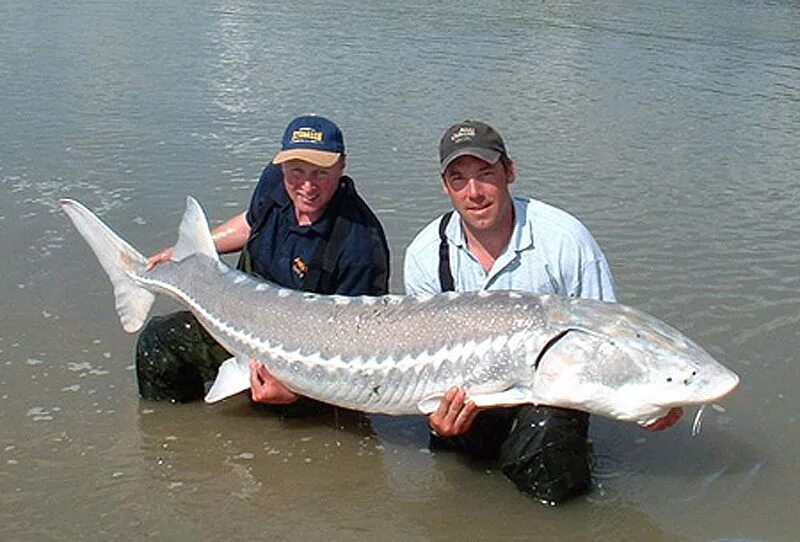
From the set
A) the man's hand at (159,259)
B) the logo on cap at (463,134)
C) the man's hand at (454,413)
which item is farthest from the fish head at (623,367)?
the man's hand at (159,259)

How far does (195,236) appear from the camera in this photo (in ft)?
14.3

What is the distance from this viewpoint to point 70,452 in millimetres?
4055

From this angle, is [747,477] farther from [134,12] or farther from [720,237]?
[134,12]

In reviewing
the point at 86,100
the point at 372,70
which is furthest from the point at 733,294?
the point at 372,70

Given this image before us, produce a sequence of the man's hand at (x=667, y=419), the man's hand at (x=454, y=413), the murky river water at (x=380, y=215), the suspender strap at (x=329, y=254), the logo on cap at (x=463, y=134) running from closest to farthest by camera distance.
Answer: the man's hand at (x=667, y=419), the man's hand at (x=454, y=413), the logo on cap at (x=463, y=134), the murky river water at (x=380, y=215), the suspender strap at (x=329, y=254)

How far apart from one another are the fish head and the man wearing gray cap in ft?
0.93

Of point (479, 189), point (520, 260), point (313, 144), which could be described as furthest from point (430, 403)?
point (313, 144)

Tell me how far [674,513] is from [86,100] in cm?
819

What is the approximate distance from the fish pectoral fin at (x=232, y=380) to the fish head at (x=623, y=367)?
1245 mm

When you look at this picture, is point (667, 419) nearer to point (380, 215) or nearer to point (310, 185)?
point (310, 185)

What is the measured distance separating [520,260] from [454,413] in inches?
23.5

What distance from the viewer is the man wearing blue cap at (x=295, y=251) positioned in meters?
4.09

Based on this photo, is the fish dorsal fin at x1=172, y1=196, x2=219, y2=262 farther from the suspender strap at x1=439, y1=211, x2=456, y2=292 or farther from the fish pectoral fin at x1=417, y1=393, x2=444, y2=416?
the fish pectoral fin at x1=417, y1=393, x2=444, y2=416

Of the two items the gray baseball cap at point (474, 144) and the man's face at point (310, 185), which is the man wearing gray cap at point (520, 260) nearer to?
the gray baseball cap at point (474, 144)
